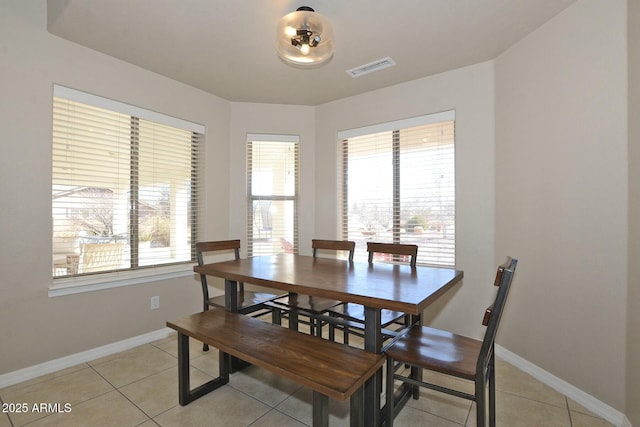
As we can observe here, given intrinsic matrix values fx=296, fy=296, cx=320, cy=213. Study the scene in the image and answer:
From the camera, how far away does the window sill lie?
95.5 inches

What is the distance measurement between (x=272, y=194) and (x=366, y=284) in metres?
2.44

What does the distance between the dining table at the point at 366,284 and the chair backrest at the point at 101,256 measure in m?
Answer: 1.10

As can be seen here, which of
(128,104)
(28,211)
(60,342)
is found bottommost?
(60,342)

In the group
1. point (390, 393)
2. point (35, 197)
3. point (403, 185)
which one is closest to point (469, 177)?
point (403, 185)

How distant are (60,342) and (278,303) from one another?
5.83 ft

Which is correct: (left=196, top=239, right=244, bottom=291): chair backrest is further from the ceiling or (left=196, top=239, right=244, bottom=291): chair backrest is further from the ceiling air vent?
the ceiling air vent

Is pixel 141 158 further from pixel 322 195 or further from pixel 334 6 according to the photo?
pixel 334 6

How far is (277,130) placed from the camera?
3.89m

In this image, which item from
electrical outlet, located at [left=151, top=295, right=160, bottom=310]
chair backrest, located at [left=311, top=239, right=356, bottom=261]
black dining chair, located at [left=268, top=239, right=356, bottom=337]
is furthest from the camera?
electrical outlet, located at [left=151, top=295, right=160, bottom=310]

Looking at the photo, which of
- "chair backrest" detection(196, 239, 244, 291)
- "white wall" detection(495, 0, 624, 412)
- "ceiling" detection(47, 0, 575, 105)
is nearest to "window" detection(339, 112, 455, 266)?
"white wall" detection(495, 0, 624, 412)

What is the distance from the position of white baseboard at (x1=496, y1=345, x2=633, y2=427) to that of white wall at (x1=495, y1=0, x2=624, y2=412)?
0.13 ft

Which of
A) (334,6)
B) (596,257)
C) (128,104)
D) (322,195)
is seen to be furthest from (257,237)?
(596,257)

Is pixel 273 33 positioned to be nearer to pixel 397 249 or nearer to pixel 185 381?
pixel 397 249

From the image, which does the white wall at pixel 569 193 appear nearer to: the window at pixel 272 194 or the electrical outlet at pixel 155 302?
the window at pixel 272 194
